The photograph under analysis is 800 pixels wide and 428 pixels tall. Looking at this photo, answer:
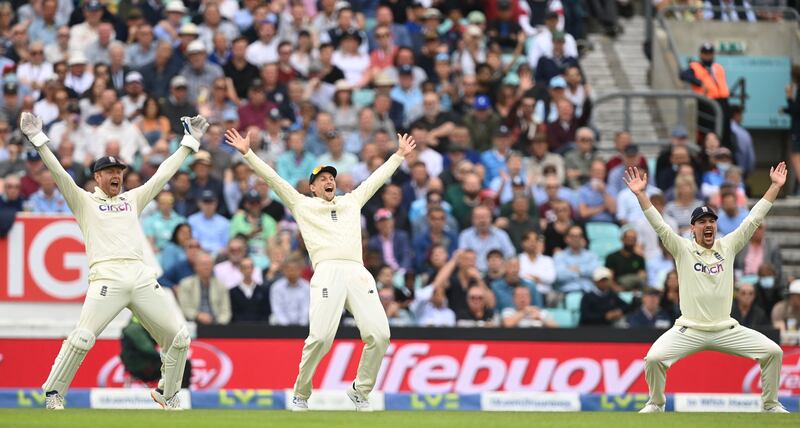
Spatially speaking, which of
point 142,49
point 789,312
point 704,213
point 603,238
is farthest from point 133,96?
point 704,213

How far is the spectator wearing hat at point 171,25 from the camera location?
25.0 metres

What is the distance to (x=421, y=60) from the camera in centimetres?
2523

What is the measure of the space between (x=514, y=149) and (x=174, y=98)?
16.6 ft

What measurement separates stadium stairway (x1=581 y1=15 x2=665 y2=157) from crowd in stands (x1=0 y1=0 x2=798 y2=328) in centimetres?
64

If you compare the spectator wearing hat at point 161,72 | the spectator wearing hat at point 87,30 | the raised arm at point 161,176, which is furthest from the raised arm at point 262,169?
the spectator wearing hat at point 87,30

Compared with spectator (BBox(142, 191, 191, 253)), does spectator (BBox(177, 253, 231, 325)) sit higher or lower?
lower

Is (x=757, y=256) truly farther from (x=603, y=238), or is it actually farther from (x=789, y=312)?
(x=603, y=238)

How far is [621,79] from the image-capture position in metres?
28.1

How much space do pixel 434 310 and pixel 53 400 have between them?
675cm

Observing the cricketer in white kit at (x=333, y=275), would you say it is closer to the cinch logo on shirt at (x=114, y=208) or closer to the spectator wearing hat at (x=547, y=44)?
the cinch logo on shirt at (x=114, y=208)

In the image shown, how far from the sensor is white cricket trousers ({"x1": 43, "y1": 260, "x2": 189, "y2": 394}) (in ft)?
49.9

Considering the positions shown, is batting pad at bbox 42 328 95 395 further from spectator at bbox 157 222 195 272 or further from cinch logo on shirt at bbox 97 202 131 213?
spectator at bbox 157 222 195 272

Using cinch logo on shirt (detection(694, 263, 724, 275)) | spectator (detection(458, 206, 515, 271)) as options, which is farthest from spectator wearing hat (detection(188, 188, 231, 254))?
cinch logo on shirt (detection(694, 263, 724, 275))

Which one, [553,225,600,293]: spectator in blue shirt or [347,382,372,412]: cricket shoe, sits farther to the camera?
[553,225,600,293]: spectator in blue shirt
